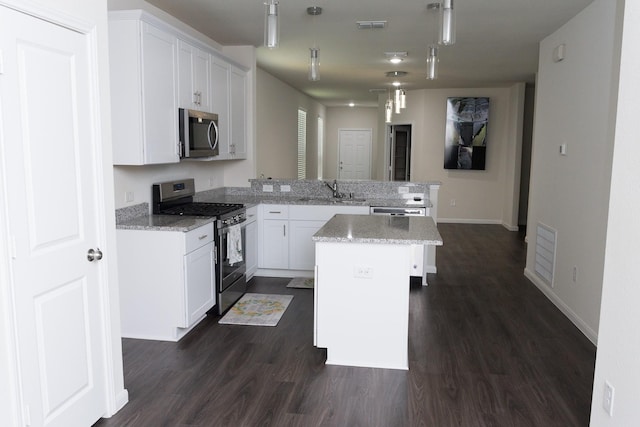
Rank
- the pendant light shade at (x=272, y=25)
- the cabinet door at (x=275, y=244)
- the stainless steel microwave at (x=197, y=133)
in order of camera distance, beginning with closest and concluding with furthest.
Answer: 1. the pendant light shade at (x=272, y=25)
2. the stainless steel microwave at (x=197, y=133)
3. the cabinet door at (x=275, y=244)

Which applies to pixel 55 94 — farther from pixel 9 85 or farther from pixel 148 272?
pixel 148 272

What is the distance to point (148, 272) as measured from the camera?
11.6 ft

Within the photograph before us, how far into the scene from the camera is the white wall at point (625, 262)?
1.87 m

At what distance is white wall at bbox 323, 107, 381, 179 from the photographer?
14.4m

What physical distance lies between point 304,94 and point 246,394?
28.5 ft

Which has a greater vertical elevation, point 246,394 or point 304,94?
point 304,94

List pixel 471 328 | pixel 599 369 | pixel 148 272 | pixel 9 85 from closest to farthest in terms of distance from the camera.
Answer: pixel 9 85, pixel 599 369, pixel 148 272, pixel 471 328

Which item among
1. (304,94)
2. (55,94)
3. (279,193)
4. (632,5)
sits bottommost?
(279,193)

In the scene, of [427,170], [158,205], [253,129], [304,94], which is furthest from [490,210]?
[158,205]

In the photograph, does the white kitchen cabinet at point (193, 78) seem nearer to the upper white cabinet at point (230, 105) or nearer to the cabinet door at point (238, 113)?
the upper white cabinet at point (230, 105)

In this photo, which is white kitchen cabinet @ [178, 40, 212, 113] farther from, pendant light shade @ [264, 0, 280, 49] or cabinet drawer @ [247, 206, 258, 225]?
pendant light shade @ [264, 0, 280, 49]

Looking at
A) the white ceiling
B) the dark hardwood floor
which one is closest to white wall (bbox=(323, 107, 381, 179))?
the white ceiling

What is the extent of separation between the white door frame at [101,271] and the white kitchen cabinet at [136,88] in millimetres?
955

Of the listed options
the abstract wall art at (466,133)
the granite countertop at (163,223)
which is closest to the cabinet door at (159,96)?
the granite countertop at (163,223)
